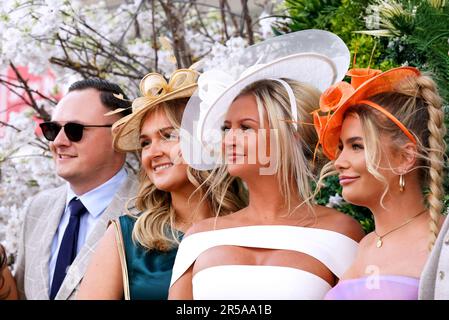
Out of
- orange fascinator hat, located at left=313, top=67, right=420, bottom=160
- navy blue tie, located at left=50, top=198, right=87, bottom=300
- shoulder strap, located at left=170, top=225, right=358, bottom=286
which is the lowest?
navy blue tie, located at left=50, top=198, right=87, bottom=300

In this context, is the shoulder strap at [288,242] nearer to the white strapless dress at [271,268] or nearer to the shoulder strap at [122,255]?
the white strapless dress at [271,268]

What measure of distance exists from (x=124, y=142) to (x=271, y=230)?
1.17 metres

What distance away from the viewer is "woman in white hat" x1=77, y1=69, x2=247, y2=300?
428 centimetres

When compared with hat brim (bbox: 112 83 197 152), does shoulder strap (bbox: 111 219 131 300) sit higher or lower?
lower

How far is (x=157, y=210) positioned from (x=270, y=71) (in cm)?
96

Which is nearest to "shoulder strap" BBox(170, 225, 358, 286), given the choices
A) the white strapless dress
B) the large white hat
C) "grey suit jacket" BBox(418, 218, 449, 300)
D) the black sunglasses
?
the white strapless dress

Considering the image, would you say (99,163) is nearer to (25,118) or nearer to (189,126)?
(189,126)

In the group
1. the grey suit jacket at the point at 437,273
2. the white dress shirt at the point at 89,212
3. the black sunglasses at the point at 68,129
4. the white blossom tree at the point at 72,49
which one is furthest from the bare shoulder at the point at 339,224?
the white blossom tree at the point at 72,49

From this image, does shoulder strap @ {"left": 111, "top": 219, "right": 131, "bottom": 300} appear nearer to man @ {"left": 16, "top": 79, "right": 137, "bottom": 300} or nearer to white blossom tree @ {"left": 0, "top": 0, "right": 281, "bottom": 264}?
man @ {"left": 16, "top": 79, "right": 137, "bottom": 300}

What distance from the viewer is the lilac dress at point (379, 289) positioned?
3.17 meters

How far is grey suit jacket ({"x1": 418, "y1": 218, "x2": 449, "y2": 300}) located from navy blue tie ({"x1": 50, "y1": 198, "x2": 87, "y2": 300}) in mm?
2269

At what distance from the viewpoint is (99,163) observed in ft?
16.8

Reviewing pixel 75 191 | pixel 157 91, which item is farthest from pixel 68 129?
pixel 157 91

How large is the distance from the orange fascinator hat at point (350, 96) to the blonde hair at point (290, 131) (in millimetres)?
204
